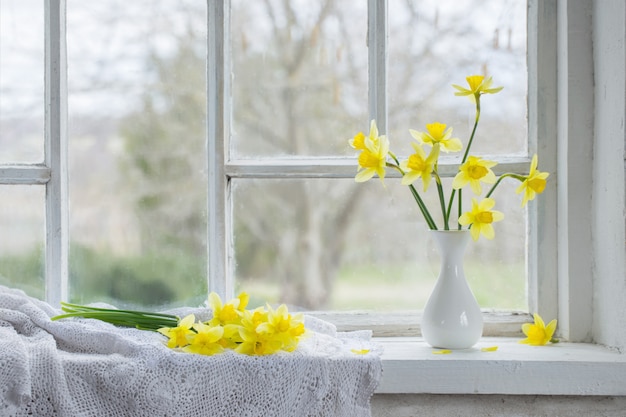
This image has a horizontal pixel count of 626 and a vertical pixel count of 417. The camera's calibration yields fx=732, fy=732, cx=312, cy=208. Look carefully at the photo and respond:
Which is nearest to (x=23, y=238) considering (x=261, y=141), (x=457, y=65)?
(x=261, y=141)

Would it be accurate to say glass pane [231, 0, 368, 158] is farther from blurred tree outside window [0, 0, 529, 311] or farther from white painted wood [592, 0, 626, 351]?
white painted wood [592, 0, 626, 351]

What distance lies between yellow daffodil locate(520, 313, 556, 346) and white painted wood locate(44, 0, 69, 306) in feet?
3.17

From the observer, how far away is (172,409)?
44.3 inches

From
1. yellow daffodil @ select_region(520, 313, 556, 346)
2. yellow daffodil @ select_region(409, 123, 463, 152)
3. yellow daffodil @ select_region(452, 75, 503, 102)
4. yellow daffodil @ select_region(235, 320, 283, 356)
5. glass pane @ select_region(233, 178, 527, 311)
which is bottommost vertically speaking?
yellow daffodil @ select_region(520, 313, 556, 346)

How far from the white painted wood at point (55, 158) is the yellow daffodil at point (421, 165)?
0.73 m

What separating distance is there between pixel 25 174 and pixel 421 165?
2.75ft

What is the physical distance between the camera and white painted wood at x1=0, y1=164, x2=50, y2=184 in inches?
61.4

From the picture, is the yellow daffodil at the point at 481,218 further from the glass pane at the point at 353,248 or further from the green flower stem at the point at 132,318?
the green flower stem at the point at 132,318

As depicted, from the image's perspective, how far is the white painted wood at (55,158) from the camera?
1.55 m

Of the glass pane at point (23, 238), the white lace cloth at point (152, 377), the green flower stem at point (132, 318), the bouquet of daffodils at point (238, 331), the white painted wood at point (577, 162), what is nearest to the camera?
the white lace cloth at point (152, 377)

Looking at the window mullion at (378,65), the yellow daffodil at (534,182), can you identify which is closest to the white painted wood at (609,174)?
the yellow daffodil at (534,182)

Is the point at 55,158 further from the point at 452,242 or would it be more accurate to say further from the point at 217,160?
the point at 452,242

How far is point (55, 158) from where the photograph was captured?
5.11ft

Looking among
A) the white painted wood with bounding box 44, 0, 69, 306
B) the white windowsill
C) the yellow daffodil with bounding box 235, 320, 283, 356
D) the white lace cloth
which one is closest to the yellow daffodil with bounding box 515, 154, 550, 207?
the white windowsill
